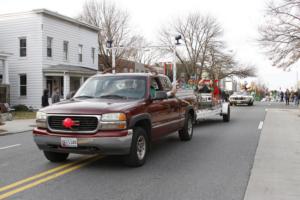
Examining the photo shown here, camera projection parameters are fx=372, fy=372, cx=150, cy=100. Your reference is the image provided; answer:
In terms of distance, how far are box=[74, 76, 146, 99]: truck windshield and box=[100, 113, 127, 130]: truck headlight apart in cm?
116

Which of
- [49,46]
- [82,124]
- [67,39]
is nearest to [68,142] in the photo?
[82,124]

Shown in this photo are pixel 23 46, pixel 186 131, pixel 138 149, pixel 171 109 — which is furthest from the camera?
pixel 23 46

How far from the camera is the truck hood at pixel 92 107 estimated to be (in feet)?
21.5

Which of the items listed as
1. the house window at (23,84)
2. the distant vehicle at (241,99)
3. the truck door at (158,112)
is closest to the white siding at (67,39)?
the house window at (23,84)

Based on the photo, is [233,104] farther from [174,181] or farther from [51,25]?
[174,181]

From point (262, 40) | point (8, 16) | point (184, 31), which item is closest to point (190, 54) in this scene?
point (184, 31)

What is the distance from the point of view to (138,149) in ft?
23.4

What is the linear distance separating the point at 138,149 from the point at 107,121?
38.9 inches

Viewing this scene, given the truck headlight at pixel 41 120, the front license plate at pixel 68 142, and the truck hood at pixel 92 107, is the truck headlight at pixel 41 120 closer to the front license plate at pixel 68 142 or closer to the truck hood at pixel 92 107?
the truck hood at pixel 92 107

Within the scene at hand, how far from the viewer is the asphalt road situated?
536cm

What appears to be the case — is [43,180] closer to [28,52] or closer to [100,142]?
[100,142]

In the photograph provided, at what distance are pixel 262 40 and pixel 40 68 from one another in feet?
53.6

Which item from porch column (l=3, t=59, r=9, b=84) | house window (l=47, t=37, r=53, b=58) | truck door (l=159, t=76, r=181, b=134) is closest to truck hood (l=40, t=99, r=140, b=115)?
truck door (l=159, t=76, r=181, b=134)

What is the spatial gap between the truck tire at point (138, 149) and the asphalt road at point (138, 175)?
0.14 meters
